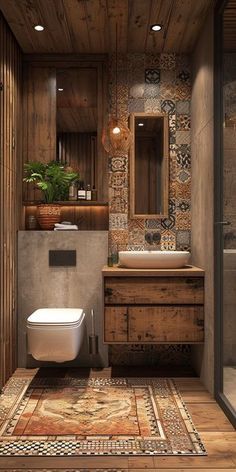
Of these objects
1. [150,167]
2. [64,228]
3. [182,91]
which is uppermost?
[182,91]

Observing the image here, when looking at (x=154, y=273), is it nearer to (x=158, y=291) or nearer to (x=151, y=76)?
(x=158, y=291)

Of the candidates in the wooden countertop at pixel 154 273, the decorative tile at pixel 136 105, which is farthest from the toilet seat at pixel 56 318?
the decorative tile at pixel 136 105

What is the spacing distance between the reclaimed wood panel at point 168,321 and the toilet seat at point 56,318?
0.39 m

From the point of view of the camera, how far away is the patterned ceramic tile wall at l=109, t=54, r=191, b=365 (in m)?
3.70

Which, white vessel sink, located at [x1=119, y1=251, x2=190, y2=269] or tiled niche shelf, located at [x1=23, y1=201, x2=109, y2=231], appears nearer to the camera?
white vessel sink, located at [x1=119, y1=251, x2=190, y2=269]

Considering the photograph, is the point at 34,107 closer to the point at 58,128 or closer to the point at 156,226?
the point at 58,128

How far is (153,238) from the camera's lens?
12.1 ft

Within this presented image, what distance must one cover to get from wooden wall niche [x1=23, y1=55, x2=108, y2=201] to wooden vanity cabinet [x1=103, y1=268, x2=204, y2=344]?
1040 mm

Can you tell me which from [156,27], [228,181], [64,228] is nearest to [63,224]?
[64,228]

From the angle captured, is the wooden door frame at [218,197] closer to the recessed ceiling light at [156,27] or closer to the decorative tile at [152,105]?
the recessed ceiling light at [156,27]

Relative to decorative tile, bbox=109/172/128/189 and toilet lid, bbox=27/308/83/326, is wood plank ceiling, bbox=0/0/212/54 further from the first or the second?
toilet lid, bbox=27/308/83/326

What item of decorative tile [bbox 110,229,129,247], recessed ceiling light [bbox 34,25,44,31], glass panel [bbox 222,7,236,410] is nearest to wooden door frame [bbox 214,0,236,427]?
glass panel [bbox 222,7,236,410]

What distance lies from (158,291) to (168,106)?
1.60m

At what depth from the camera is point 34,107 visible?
146 inches
